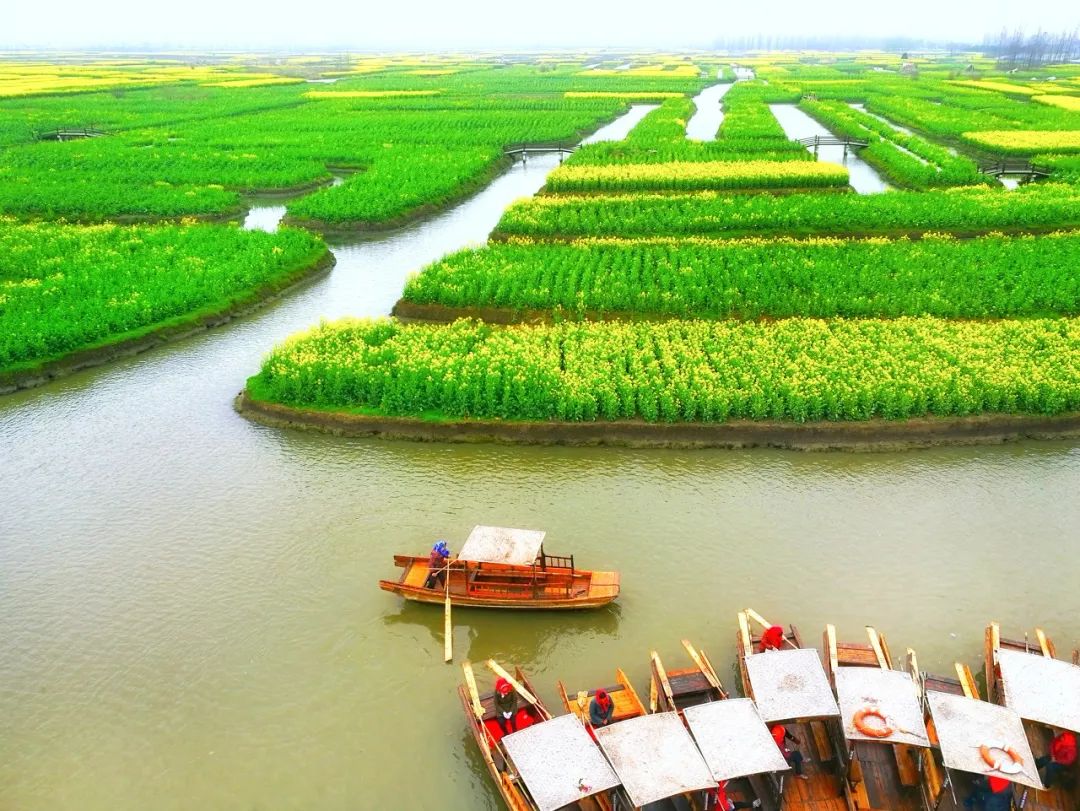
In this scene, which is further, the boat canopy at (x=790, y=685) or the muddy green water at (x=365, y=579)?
the muddy green water at (x=365, y=579)

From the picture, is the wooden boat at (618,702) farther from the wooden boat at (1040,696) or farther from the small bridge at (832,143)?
the small bridge at (832,143)

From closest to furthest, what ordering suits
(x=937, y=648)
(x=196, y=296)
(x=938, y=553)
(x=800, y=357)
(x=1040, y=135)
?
(x=937, y=648) < (x=938, y=553) < (x=800, y=357) < (x=196, y=296) < (x=1040, y=135)

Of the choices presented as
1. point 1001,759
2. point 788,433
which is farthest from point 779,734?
point 788,433

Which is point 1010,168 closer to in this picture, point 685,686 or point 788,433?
point 788,433

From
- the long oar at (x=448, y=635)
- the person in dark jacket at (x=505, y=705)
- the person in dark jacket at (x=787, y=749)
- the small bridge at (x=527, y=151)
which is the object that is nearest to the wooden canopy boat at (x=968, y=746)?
the person in dark jacket at (x=787, y=749)

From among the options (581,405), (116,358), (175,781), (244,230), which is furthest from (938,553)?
(244,230)

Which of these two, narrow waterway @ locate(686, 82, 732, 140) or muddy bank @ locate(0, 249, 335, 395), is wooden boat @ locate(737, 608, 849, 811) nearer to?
muddy bank @ locate(0, 249, 335, 395)

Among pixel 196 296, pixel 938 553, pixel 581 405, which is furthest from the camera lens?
pixel 196 296

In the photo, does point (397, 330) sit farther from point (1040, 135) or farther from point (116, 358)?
point (1040, 135)

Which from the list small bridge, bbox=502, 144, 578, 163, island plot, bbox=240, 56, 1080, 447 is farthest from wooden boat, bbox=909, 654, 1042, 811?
small bridge, bbox=502, 144, 578, 163
